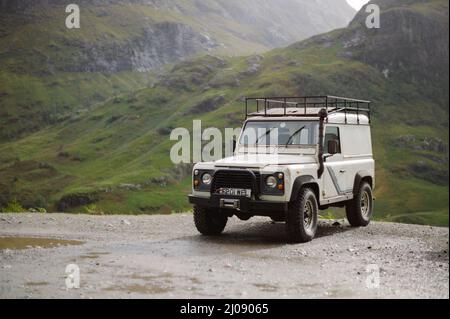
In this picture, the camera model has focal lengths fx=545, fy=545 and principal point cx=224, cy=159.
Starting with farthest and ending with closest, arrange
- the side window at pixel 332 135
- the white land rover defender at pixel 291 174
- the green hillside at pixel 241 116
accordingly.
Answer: the green hillside at pixel 241 116
the side window at pixel 332 135
the white land rover defender at pixel 291 174

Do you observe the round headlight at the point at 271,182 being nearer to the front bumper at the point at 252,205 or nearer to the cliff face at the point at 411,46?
the front bumper at the point at 252,205

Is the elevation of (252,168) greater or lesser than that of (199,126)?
lesser

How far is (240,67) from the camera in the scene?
538 ft

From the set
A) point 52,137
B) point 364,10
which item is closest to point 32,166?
point 52,137

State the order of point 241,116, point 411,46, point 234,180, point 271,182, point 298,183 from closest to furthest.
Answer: point 271,182
point 298,183
point 234,180
point 241,116
point 411,46

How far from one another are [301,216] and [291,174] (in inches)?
39.8

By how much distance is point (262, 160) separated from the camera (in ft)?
42.5

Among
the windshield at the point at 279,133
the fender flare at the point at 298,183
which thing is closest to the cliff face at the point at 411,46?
the windshield at the point at 279,133

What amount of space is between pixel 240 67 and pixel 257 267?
157077mm

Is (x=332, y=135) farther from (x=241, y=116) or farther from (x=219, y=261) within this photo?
(x=241, y=116)

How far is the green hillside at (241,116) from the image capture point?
330 feet

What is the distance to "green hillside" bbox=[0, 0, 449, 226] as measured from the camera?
100m

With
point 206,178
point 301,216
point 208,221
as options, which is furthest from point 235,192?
point 208,221
